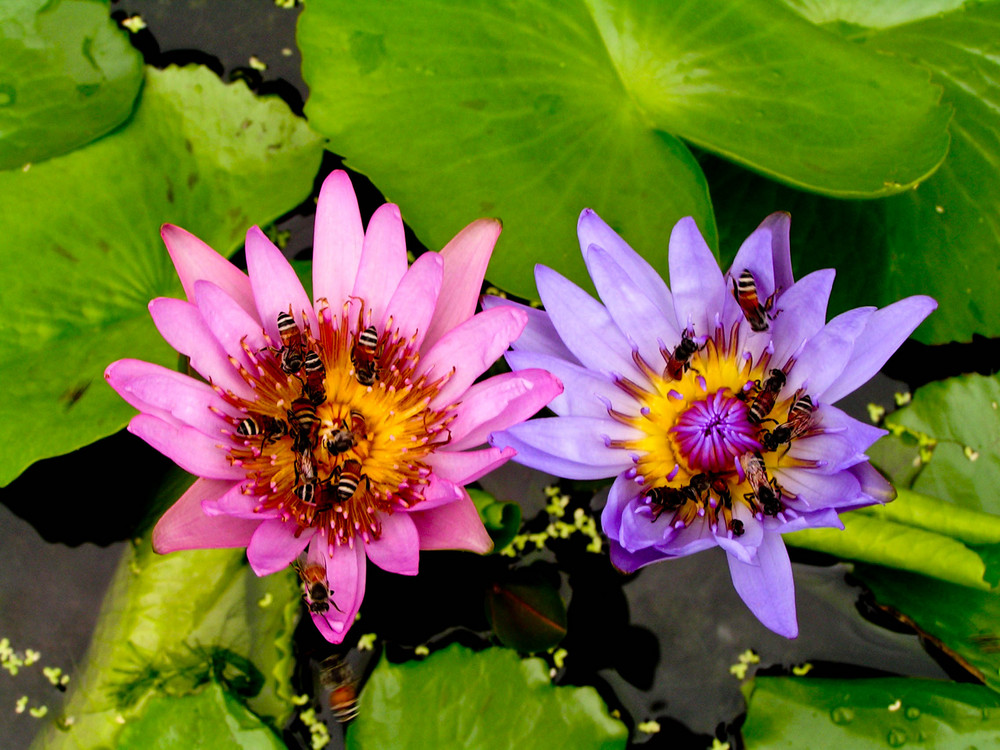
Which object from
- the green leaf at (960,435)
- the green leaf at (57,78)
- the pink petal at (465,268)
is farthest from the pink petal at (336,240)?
the green leaf at (960,435)

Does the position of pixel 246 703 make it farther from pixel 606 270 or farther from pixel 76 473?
pixel 606 270

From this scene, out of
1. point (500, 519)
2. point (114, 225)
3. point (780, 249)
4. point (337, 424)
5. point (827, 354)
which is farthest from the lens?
point (114, 225)

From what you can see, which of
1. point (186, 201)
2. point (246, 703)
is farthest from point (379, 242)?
point (246, 703)

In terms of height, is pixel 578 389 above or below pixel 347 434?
above

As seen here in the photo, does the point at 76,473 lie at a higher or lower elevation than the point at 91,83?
lower

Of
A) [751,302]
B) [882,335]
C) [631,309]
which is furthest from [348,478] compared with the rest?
[882,335]

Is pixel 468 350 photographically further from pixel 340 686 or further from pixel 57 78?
pixel 57 78

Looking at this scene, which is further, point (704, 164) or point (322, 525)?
point (704, 164)

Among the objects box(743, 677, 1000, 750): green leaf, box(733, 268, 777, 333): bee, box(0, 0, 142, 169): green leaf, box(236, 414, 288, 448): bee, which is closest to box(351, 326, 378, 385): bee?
box(236, 414, 288, 448): bee
